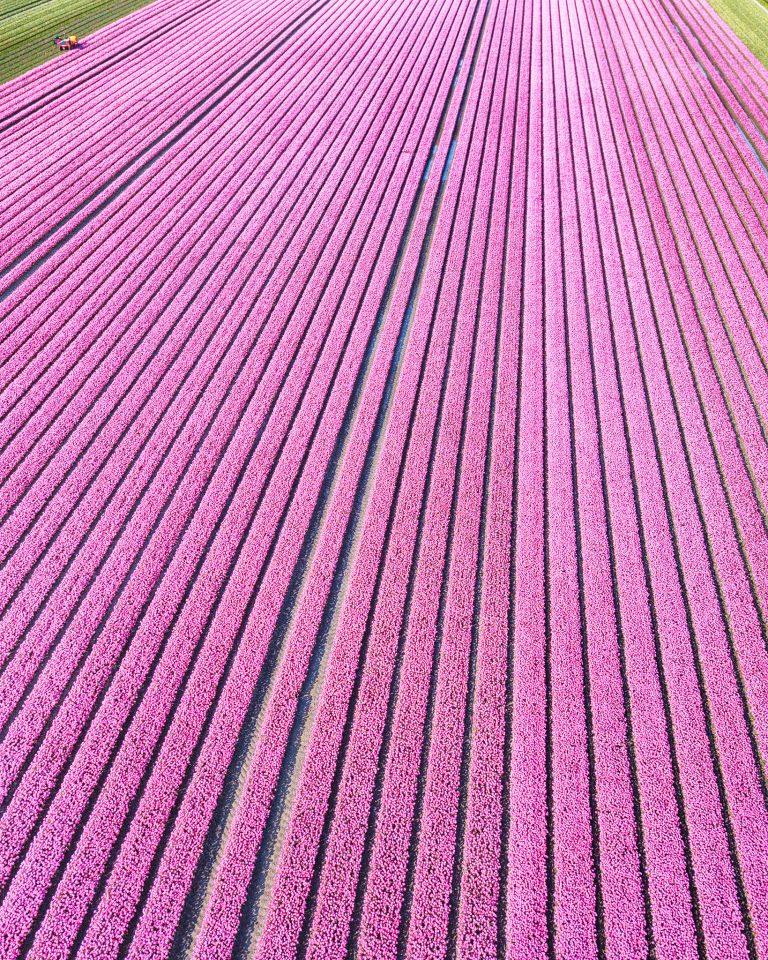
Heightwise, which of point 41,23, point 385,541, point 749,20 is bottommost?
point 385,541

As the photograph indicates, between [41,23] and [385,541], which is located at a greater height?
[41,23]

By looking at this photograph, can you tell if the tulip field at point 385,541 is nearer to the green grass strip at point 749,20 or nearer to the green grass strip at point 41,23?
the green grass strip at point 41,23

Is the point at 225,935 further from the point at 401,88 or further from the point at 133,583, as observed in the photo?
the point at 401,88

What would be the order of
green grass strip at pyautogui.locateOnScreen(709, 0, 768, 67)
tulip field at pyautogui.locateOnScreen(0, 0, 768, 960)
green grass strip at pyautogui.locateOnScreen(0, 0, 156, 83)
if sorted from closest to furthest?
1. tulip field at pyautogui.locateOnScreen(0, 0, 768, 960)
2. green grass strip at pyautogui.locateOnScreen(0, 0, 156, 83)
3. green grass strip at pyautogui.locateOnScreen(709, 0, 768, 67)

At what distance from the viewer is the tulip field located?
168 inches

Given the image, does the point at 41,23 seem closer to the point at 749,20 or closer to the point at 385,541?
the point at 749,20

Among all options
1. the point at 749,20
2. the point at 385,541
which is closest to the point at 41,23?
the point at 749,20

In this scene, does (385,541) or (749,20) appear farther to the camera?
(749,20)

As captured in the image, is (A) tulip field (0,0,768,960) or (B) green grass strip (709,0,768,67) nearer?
(A) tulip field (0,0,768,960)

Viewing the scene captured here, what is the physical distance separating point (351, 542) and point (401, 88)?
11.5 meters

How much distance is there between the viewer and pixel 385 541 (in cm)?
606

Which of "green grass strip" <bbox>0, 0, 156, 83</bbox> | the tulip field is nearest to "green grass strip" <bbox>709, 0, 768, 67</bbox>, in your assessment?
the tulip field

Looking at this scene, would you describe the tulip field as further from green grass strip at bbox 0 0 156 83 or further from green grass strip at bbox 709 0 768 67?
green grass strip at bbox 709 0 768 67

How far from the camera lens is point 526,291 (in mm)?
8586
